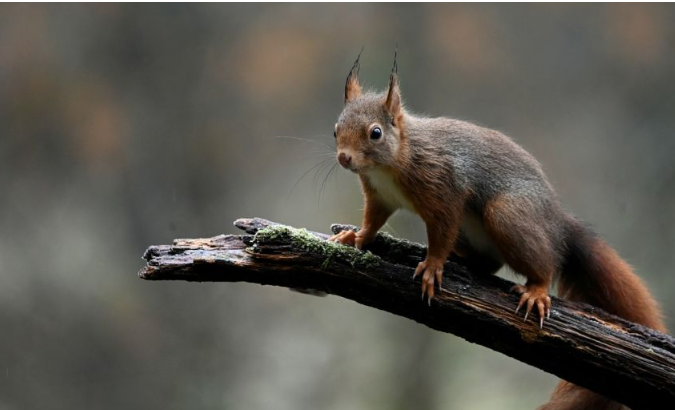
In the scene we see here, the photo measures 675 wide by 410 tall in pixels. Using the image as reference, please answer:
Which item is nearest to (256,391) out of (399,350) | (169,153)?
(399,350)

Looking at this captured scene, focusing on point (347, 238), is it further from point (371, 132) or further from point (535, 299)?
point (535, 299)

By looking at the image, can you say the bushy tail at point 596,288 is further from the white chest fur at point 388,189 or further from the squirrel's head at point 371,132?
the squirrel's head at point 371,132

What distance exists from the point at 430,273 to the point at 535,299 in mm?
523

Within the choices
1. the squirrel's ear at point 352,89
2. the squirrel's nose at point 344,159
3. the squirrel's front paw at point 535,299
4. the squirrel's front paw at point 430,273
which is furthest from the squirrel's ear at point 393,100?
the squirrel's front paw at point 535,299

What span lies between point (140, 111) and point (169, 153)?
0.42m

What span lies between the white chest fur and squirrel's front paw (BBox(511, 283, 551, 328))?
0.68 m

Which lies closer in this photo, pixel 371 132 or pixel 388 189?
pixel 371 132

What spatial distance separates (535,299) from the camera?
10.1ft

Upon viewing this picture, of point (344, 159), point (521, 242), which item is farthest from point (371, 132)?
point (521, 242)

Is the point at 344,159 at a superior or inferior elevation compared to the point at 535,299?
superior

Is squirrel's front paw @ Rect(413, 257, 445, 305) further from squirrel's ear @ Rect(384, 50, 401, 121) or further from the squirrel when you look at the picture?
squirrel's ear @ Rect(384, 50, 401, 121)

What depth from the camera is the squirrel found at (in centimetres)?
320

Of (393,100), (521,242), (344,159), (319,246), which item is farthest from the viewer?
(393,100)

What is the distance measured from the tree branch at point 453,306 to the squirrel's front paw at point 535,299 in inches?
1.7
